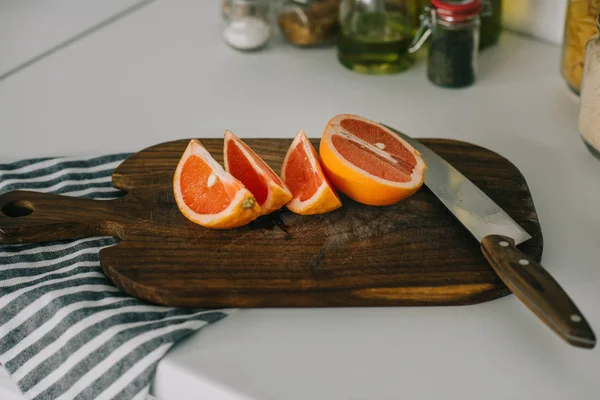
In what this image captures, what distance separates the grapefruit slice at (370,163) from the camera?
3.06 ft

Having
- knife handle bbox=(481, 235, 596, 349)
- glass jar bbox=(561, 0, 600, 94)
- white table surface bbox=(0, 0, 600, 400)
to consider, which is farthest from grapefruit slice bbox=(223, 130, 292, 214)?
glass jar bbox=(561, 0, 600, 94)

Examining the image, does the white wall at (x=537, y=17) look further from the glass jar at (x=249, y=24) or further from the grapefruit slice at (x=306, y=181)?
the grapefruit slice at (x=306, y=181)

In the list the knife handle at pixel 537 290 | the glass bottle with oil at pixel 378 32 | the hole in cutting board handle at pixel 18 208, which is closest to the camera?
the knife handle at pixel 537 290

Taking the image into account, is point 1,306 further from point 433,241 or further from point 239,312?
point 433,241

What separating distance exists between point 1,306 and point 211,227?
0.80 ft

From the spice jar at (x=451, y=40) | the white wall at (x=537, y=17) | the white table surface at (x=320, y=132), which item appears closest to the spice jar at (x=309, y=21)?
the white table surface at (x=320, y=132)

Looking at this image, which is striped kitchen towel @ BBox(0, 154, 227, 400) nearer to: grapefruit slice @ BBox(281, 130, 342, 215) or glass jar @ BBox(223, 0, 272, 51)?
grapefruit slice @ BBox(281, 130, 342, 215)

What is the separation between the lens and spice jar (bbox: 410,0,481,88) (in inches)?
46.3

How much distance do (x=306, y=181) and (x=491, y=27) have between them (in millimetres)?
553

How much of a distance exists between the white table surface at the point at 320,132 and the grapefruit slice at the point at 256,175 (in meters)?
0.13

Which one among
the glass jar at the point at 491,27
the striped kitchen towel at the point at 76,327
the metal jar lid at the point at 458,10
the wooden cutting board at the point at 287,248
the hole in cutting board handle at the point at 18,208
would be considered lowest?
the striped kitchen towel at the point at 76,327

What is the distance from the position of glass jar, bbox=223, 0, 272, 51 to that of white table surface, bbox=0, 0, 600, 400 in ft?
0.08

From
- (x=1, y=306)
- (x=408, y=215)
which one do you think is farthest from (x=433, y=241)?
(x=1, y=306)

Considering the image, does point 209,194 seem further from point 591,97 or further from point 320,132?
point 591,97
